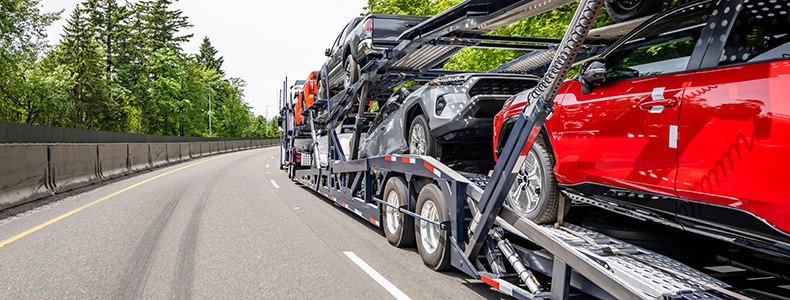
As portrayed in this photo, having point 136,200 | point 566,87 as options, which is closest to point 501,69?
point 566,87

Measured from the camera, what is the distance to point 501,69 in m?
6.82

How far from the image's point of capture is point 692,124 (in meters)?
2.45

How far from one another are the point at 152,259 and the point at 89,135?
1836cm

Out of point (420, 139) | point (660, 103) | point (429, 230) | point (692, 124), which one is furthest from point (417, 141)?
point (692, 124)

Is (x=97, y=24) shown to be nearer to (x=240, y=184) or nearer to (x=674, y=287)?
(x=240, y=184)

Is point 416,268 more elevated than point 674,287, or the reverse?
point 674,287

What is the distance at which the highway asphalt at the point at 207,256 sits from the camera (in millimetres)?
4262

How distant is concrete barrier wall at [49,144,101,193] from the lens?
1130 cm

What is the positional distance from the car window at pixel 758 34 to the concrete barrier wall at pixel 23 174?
11279mm

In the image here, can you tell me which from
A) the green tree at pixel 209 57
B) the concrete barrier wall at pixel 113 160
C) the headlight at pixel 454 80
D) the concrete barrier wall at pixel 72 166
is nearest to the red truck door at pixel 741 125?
the headlight at pixel 454 80

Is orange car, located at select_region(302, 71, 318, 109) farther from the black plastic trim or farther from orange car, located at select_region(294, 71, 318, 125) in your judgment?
the black plastic trim

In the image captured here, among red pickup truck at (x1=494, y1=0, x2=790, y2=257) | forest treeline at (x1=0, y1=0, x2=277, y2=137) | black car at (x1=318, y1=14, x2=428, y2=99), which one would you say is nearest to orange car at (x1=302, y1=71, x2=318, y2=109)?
black car at (x1=318, y1=14, x2=428, y2=99)

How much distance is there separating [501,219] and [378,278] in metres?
1.48

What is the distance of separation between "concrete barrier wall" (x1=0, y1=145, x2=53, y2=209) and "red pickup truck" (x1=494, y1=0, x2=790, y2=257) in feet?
34.4
